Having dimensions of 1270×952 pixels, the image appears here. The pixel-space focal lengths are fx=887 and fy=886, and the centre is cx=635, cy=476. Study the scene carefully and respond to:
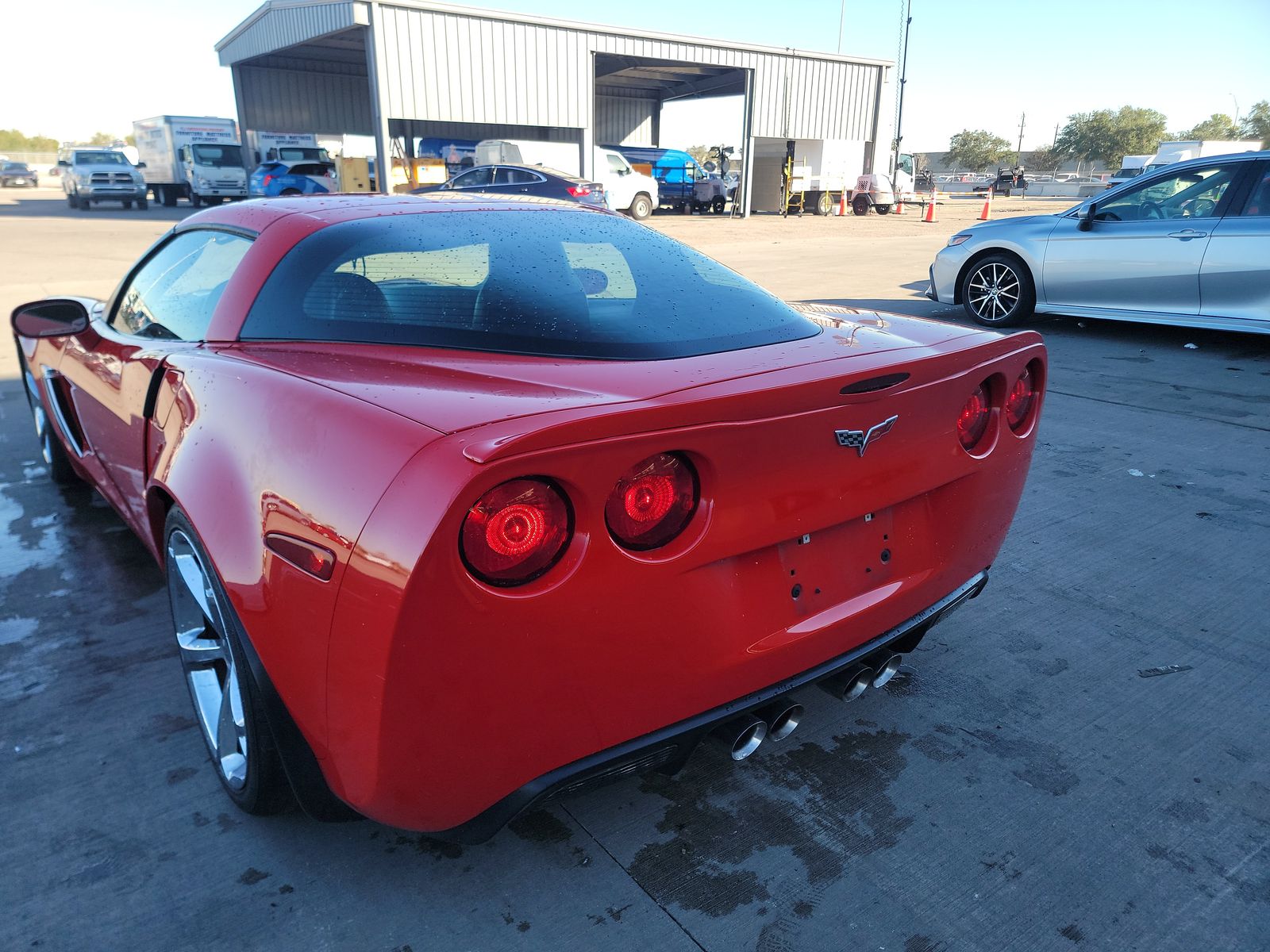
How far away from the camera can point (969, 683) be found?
106 inches

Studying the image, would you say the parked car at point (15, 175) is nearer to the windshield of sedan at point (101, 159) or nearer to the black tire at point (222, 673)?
the windshield of sedan at point (101, 159)

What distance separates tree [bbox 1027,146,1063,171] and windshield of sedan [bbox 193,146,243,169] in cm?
7273

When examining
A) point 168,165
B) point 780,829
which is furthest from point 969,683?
point 168,165

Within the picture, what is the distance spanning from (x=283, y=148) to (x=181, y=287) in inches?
1230

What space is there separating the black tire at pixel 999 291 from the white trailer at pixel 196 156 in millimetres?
29345

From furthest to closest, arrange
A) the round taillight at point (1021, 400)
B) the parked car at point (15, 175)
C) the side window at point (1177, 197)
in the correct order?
1. the parked car at point (15, 175)
2. the side window at point (1177, 197)
3. the round taillight at point (1021, 400)

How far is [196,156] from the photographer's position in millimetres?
30375

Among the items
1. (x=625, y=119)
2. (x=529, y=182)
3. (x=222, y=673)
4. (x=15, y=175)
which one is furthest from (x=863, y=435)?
(x=15, y=175)

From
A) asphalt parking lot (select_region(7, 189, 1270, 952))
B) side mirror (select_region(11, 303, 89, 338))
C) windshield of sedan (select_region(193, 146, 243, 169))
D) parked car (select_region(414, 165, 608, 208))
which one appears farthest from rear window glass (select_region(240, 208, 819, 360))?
windshield of sedan (select_region(193, 146, 243, 169))

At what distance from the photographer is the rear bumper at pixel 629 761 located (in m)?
1.61

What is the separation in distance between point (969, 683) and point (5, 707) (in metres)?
2.81

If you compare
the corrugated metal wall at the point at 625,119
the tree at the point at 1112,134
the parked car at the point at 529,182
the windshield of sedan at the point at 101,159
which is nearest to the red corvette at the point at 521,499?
the parked car at the point at 529,182

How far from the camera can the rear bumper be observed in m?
1.61

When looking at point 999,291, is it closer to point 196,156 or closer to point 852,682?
point 852,682
